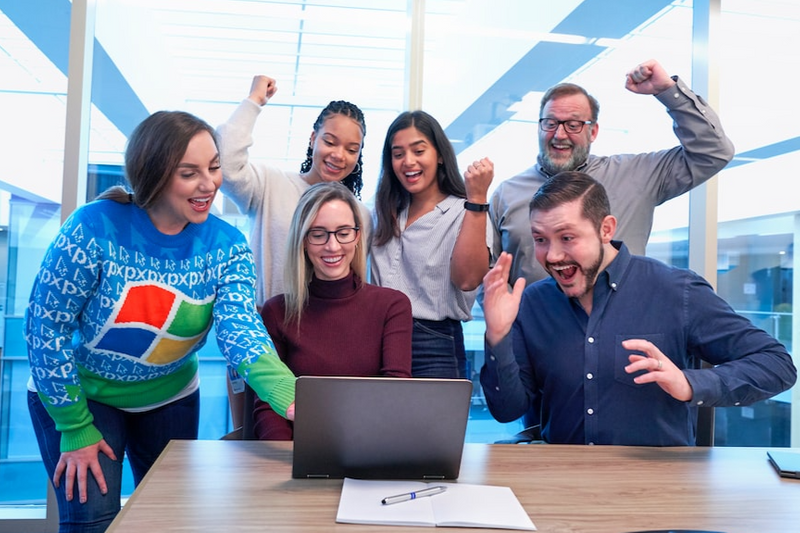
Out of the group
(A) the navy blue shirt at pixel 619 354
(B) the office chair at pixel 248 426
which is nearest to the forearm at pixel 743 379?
(A) the navy blue shirt at pixel 619 354

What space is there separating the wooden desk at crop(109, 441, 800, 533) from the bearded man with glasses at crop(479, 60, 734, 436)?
93 centimetres

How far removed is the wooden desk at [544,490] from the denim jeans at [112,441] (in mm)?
316

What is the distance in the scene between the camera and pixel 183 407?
6.03ft

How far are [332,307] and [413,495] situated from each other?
843mm

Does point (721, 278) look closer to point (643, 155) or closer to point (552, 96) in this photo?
point (643, 155)

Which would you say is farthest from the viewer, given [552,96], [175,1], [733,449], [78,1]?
[175,1]

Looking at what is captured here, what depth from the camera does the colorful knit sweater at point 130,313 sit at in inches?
61.8

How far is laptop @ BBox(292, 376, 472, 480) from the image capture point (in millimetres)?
1185

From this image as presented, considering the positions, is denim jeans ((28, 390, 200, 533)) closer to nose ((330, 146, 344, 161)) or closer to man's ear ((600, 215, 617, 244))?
nose ((330, 146, 344, 161))

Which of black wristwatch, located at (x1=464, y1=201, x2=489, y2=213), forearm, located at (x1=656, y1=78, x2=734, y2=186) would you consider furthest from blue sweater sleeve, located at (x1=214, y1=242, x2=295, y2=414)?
forearm, located at (x1=656, y1=78, x2=734, y2=186)

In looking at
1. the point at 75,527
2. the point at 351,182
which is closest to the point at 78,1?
the point at 351,182

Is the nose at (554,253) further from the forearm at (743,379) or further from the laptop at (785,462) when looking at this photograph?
the laptop at (785,462)

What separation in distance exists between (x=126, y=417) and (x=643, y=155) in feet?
6.50

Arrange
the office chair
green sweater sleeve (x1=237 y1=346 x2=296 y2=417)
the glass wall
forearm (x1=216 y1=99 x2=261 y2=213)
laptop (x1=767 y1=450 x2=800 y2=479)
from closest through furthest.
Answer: laptop (x1=767 y1=450 x2=800 y2=479), green sweater sleeve (x1=237 y1=346 x2=296 y2=417), the office chair, forearm (x1=216 y1=99 x2=261 y2=213), the glass wall
